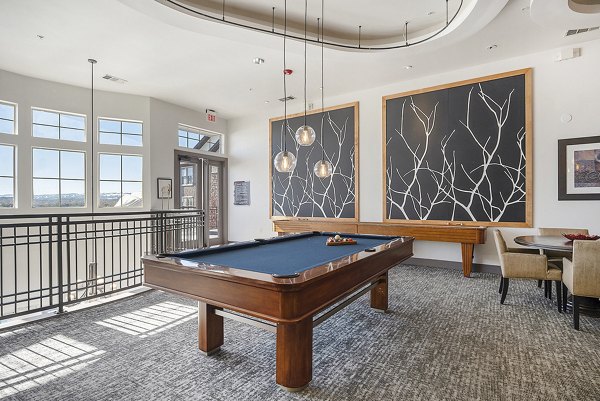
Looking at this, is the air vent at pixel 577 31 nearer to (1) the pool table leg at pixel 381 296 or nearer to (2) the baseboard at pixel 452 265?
(2) the baseboard at pixel 452 265

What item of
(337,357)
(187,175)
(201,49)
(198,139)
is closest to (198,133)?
(198,139)

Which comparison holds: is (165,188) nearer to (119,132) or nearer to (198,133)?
(119,132)

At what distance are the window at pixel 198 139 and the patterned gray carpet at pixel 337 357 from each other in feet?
16.8

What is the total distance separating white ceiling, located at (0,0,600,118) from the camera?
150 inches

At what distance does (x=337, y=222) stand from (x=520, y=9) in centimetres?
427

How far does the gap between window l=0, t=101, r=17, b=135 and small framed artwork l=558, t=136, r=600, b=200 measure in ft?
29.6

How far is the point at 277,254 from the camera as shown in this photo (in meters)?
2.85

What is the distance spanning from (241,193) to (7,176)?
15.5ft


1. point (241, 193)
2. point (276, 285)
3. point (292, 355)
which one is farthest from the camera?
point (241, 193)

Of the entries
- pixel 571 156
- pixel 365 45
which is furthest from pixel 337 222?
pixel 571 156

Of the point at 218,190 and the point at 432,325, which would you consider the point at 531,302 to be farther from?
the point at 218,190

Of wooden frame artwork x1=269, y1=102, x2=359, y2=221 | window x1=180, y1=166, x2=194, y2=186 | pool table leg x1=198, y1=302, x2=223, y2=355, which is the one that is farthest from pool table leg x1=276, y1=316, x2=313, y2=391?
window x1=180, y1=166, x2=194, y2=186

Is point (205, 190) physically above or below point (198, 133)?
below

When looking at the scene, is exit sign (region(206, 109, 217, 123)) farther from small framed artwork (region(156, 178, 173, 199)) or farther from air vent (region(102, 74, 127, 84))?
air vent (region(102, 74, 127, 84))
